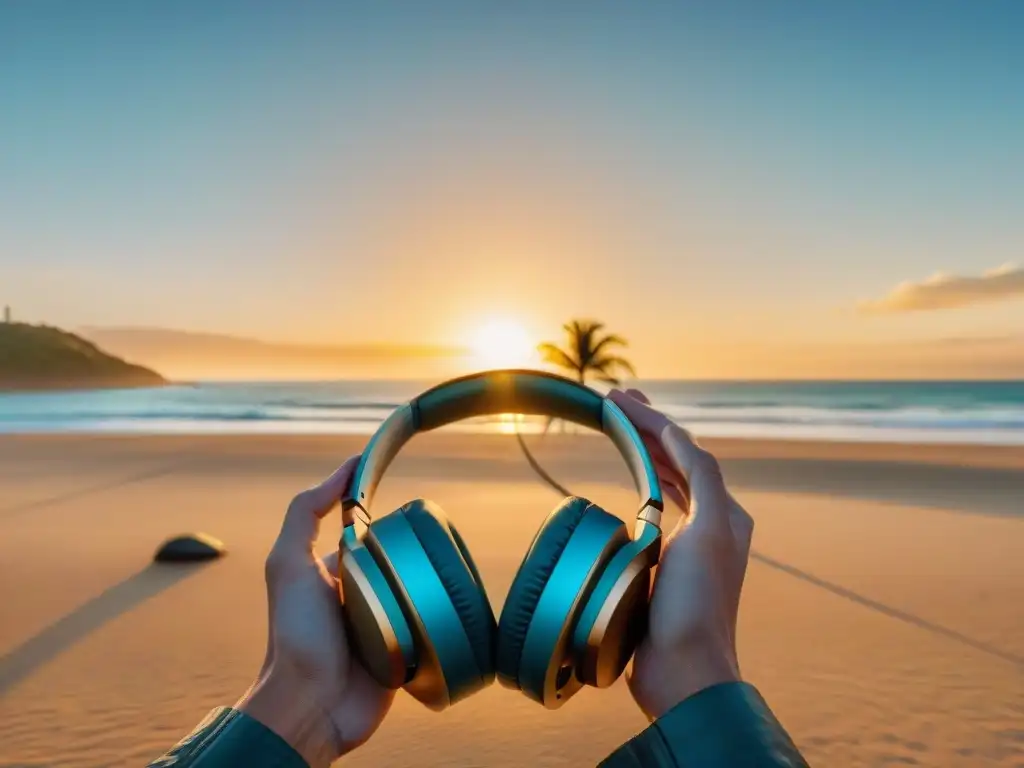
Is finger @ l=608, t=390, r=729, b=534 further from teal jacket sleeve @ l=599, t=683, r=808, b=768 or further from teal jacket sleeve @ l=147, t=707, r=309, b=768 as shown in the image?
teal jacket sleeve @ l=147, t=707, r=309, b=768

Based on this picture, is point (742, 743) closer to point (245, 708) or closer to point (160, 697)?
point (245, 708)

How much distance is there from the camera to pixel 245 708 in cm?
116

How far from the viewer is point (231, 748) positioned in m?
0.91

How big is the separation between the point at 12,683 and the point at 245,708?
3295 mm

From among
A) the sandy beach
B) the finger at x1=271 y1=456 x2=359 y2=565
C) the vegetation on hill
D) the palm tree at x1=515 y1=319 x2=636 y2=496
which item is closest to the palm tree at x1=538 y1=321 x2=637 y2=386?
the palm tree at x1=515 y1=319 x2=636 y2=496

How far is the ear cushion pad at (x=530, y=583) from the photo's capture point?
4.21ft

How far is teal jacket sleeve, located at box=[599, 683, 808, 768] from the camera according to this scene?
80cm

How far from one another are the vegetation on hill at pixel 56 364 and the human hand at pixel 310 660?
120m

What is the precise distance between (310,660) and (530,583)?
1.45 ft

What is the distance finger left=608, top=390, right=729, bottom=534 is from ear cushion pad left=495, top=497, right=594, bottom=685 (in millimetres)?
206

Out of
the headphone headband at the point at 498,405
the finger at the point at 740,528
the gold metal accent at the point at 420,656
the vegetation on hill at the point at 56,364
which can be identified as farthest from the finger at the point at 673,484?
the vegetation on hill at the point at 56,364

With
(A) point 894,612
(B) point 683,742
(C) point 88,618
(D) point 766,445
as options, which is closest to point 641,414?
(B) point 683,742

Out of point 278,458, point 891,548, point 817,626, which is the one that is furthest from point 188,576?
point 278,458

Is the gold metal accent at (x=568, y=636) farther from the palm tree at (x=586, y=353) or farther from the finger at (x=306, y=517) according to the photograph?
the palm tree at (x=586, y=353)
